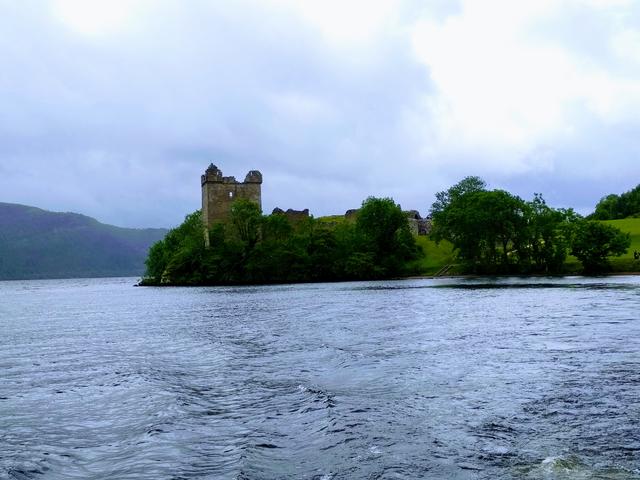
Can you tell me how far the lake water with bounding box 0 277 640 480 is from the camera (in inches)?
353

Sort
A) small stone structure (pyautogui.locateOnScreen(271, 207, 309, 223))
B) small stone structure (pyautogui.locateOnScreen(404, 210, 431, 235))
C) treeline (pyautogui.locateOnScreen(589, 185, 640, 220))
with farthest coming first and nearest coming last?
treeline (pyautogui.locateOnScreen(589, 185, 640, 220)) < small stone structure (pyautogui.locateOnScreen(404, 210, 431, 235)) < small stone structure (pyautogui.locateOnScreen(271, 207, 309, 223))

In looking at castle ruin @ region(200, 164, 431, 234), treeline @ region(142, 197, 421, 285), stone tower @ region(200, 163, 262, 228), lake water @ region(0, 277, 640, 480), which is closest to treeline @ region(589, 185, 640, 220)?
castle ruin @ region(200, 164, 431, 234)

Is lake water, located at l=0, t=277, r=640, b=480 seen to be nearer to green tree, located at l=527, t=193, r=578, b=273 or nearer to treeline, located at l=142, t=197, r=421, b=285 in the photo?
green tree, located at l=527, t=193, r=578, b=273

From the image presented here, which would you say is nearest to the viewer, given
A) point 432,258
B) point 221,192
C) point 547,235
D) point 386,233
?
point 547,235

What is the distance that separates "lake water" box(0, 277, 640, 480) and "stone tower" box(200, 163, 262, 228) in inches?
4290

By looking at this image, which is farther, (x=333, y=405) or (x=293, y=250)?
(x=293, y=250)

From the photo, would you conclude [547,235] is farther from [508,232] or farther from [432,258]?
[432,258]

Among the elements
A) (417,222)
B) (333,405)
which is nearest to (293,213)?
(417,222)

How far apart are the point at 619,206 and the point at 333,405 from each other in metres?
184

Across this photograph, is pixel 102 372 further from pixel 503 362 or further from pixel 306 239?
pixel 306 239

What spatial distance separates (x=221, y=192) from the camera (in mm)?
135500

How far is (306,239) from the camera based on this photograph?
388 ft

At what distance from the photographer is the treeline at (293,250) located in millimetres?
115250

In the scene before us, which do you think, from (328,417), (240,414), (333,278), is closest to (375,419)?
(328,417)
